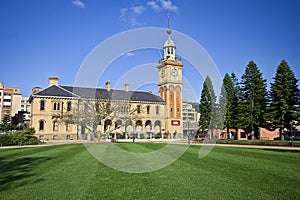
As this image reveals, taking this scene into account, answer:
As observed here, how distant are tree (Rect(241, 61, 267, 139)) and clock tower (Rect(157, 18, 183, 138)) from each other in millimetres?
24630

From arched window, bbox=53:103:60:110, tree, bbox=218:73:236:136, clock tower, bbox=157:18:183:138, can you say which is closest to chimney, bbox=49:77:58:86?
arched window, bbox=53:103:60:110

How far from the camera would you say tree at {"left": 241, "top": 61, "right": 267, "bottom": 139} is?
142 feet

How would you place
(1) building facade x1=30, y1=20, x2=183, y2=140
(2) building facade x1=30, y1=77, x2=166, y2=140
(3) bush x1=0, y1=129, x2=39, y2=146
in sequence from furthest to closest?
1. (1) building facade x1=30, y1=20, x2=183, y2=140
2. (2) building facade x1=30, y1=77, x2=166, y2=140
3. (3) bush x1=0, y1=129, x2=39, y2=146

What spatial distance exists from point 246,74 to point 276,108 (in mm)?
8005

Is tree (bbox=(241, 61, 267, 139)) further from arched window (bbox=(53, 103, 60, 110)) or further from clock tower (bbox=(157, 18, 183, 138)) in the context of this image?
arched window (bbox=(53, 103, 60, 110))

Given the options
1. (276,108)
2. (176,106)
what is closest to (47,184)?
(276,108)

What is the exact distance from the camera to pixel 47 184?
876 centimetres

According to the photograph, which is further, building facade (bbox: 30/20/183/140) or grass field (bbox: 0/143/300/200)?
building facade (bbox: 30/20/183/140)

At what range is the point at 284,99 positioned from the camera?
40.4m

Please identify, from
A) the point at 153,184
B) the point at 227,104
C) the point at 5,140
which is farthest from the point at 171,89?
the point at 153,184

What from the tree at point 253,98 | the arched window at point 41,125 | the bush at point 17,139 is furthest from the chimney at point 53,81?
the tree at point 253,98

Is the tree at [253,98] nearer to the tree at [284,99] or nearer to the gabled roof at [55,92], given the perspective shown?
the tree at [284,99]

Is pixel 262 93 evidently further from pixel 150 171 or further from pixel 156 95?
pixel 150 171

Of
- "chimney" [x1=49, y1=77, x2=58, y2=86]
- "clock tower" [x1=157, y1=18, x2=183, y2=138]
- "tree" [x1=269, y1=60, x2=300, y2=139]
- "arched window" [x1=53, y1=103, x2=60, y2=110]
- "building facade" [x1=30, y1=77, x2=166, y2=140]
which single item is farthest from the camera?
"clock tower" [x1=157, y1=18, x2=183, y2=138]
